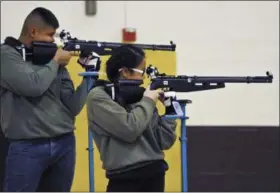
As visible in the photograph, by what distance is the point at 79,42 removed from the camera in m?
2.23

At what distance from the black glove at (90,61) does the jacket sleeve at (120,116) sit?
0.46 meters

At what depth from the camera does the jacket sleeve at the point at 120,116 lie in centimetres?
167

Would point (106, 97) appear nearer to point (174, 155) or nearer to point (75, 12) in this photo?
point (174, 155)

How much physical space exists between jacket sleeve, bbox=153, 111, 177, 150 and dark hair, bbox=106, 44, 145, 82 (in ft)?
0.65

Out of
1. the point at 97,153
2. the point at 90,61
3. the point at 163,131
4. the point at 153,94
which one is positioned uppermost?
the point at 90,61

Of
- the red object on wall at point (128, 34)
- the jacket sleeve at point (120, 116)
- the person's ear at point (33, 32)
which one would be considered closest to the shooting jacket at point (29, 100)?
the person's ear at point (33, 32)

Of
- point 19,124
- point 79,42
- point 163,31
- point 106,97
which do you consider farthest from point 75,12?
point 106,97

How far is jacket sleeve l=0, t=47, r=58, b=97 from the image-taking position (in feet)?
6.46

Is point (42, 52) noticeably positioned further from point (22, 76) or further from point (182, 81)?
point (182, 81)

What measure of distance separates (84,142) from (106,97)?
4.23 ft

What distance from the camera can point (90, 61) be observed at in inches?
86.4

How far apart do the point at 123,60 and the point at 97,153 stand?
1227 mm

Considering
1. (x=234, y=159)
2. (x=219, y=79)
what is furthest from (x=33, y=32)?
(x=234, y=159)

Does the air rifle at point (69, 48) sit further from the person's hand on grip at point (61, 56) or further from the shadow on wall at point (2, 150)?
the shadow on wall at point (2, 150)
